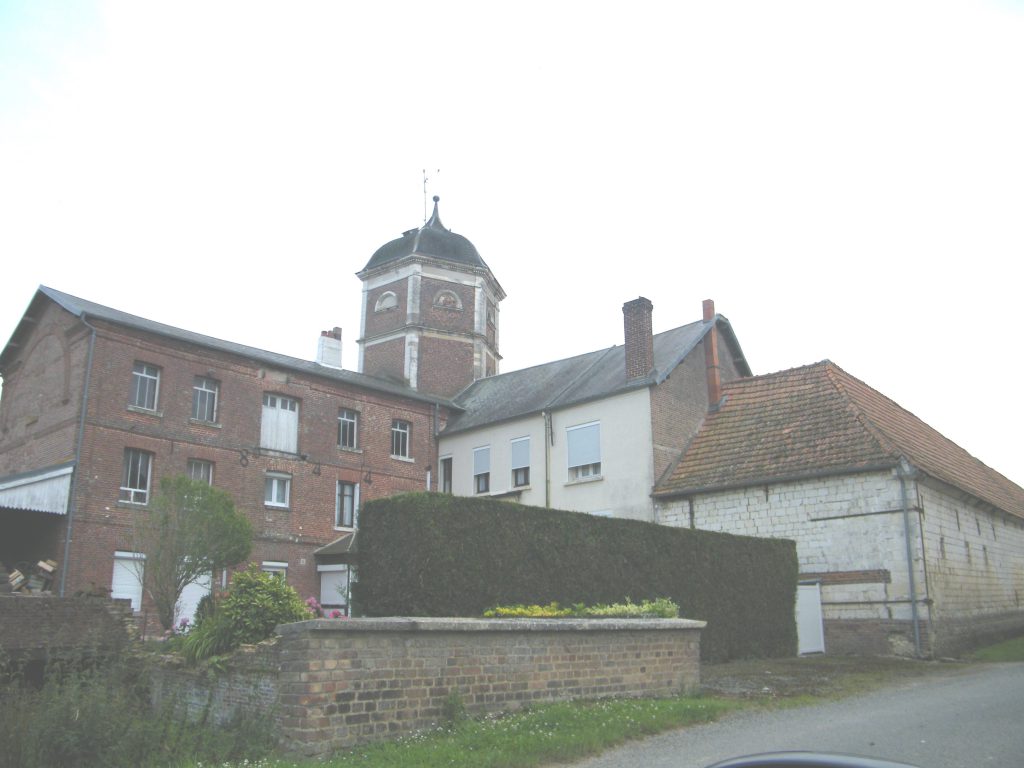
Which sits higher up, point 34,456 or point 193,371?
point 193,371

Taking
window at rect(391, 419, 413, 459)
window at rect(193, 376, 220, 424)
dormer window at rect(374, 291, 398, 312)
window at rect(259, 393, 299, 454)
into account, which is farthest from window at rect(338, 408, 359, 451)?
dormer window at rect(374, 291, 398, 312)

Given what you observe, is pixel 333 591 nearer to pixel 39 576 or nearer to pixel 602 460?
pixel 39 576

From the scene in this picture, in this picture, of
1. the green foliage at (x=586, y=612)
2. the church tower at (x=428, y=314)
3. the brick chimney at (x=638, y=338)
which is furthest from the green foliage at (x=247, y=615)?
the church tower at (x=428, y=314)

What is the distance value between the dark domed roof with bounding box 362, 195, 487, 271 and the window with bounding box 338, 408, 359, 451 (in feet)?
31.5

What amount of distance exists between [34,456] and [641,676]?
61.1 feet

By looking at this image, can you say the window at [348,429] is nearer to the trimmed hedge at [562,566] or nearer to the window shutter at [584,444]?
the window shutter at [584,444]

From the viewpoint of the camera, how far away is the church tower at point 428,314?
1341 inches

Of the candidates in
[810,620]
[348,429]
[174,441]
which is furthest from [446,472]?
[810,620]

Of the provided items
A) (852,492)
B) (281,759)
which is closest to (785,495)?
(852,492)

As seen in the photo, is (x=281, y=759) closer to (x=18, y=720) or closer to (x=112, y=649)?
(x=18, y=720)

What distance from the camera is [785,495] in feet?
67.5

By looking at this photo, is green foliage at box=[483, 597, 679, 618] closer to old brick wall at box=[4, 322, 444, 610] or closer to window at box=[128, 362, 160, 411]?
old brick wall at box=[4, 322, 444, 610]

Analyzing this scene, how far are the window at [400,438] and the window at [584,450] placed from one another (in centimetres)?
616

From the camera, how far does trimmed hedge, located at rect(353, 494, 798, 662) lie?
41.7ft
